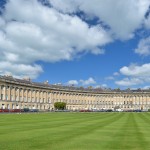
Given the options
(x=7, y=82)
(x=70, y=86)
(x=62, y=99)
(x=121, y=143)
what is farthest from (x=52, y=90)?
(x=121, y=143)

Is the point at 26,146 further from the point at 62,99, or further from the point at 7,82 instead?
the point at 62,99

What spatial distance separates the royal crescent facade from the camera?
115188 millimetres

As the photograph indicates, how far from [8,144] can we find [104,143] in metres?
4.74

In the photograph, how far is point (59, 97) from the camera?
156 metres

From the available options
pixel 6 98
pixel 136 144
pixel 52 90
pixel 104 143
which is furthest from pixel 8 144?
pixel 52 90

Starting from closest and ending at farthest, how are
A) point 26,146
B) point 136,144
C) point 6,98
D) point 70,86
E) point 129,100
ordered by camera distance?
point 26,146
point 136,144
point 6,98
point 70,86
point 129,100

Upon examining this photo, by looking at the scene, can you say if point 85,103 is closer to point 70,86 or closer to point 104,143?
point 70,86

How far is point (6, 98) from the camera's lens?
112 m

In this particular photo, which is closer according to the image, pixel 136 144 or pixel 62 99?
pixel 136 144

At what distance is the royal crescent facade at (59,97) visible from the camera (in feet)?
378

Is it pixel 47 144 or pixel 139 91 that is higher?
pixel 139 91

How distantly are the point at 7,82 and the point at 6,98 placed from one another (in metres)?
5.84

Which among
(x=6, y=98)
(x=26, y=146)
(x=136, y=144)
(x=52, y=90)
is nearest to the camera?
(x=26, y=146)

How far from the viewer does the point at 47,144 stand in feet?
49.0
